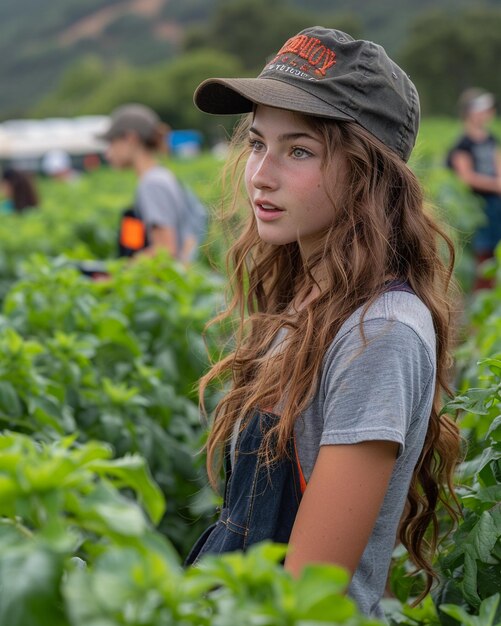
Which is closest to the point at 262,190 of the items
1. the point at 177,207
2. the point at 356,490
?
the point at 356,490

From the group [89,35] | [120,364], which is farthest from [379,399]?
[89,35]

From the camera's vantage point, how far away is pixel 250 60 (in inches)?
3438

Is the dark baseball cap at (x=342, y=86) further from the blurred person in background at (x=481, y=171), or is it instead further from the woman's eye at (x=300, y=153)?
the blurred person in background at (x=481, y=171)

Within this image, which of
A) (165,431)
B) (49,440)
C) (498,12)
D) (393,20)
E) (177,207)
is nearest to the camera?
(49,440)

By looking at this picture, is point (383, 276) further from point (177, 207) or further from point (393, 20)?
point (393, 20)

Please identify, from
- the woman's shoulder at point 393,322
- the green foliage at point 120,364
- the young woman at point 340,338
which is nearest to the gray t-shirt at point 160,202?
the green foliage at point 120,364

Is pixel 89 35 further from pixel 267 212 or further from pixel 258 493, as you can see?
pixel 258 493

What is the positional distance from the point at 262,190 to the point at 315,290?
217 millimetres

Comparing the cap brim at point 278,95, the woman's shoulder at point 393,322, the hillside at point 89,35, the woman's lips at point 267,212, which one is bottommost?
the hillside at point 89,35

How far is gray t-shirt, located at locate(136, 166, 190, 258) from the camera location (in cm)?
550

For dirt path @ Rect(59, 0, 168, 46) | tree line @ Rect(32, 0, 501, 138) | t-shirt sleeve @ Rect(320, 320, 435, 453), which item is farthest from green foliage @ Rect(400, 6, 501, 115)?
t-shirt sleeve @ Rect(320, 320, 435, 453)

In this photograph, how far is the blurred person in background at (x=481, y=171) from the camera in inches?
371

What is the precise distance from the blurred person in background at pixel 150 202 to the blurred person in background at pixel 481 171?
4237mm

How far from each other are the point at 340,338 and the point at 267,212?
0.31 meters
